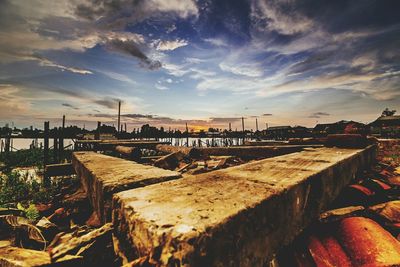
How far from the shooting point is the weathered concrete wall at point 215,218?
1.94ft

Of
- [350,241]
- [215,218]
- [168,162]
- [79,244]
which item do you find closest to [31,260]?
[79,244]

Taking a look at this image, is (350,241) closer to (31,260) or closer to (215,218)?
(215,218)

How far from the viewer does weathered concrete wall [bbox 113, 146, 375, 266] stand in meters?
0.59

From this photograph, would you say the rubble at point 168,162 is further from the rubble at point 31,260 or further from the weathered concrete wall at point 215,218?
the rubble at point 31,260

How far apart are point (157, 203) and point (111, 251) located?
1.06 ft

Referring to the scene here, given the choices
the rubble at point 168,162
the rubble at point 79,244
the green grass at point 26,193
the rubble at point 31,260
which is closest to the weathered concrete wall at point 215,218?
the rubble at point 79,244

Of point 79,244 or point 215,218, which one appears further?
point 79,244

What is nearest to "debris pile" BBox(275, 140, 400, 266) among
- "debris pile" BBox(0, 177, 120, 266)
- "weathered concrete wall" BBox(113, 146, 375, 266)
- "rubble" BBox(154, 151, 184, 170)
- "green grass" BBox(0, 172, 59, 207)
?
"weathered concrete wall" BBox(113, 146, 375, 266)

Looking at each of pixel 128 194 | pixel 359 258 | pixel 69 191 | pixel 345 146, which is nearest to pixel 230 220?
pixel 128 194

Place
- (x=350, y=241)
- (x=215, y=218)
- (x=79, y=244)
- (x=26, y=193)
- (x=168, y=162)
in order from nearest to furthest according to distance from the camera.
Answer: (x=215, y=218) < (x=79, y=244) < (x=350, y=241) < (x=168, y=162) < (x=26, y=193)

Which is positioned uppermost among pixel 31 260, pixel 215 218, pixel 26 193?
pixel 215 218

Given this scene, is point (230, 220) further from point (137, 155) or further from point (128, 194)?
point (137, 155)

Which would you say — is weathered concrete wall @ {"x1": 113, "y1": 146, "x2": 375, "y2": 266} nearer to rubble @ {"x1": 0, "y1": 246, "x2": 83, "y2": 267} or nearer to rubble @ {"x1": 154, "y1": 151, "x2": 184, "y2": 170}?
rubble @ {"x1": 0, "y1": 246, "x2": 83, "y2": 267}

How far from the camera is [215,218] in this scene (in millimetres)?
670
